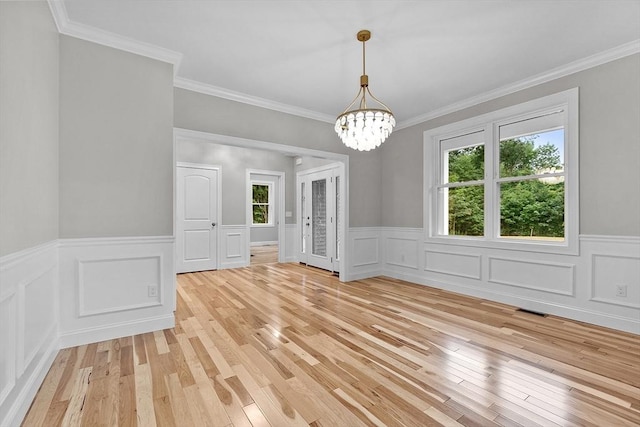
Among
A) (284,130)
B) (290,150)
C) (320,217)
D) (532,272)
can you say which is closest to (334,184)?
(320,217)

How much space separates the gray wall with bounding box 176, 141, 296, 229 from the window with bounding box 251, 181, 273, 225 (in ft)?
8.86

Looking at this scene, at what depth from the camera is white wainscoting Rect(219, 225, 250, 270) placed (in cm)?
624

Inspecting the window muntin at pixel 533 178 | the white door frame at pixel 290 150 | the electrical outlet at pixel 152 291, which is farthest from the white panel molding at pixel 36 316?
the window muntin at pixel 533 178

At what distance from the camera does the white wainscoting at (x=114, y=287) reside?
257 centimetres

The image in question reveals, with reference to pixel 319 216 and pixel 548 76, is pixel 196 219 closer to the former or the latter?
pixel 319 216

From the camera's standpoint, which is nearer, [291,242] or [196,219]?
[196,219]

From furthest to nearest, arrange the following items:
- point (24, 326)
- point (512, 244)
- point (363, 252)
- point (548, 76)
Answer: point (363, 252) → point (512, 244) → point (548, 76) → point (24, 326)

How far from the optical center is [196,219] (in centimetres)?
600

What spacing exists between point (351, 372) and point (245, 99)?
3.44 m

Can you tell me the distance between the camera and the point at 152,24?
8.38ft

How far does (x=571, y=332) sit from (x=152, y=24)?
4.80m

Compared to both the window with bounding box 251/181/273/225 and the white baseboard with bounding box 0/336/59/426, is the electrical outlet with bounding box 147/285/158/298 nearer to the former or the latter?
the white baseboard with bounding box 0/336/59/426

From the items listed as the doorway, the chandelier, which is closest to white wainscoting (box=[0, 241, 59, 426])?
the chandelier

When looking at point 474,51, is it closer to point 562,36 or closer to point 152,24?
point 562,36
